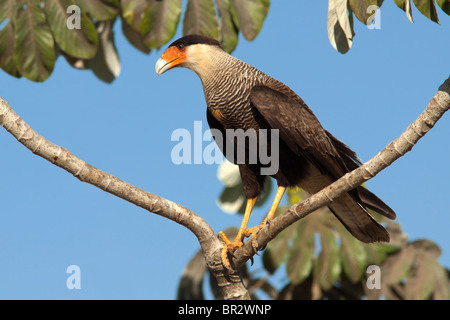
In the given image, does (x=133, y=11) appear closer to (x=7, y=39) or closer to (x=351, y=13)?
(x=7, y=39)

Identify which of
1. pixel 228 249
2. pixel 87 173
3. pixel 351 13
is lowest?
pixel 228 249

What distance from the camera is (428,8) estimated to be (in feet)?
9.96

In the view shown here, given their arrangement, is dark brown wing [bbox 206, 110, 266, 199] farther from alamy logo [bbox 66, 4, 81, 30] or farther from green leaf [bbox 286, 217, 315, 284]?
green leaf [bbox 286, 217, 315, 284]

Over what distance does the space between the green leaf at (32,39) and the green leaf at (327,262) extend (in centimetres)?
336

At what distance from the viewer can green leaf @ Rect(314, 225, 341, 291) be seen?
5945mm

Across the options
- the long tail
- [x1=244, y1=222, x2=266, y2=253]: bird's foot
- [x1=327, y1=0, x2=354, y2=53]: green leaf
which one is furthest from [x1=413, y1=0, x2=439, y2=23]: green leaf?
[x1=244, y1=222, x2=266, y2=253]: bird's foot

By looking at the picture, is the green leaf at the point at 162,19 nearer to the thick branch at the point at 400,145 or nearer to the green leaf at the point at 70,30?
the green leaf at the point at 70,30

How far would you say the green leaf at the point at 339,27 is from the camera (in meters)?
3.31

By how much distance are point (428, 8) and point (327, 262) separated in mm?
3462

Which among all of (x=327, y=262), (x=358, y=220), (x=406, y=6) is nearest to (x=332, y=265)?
(x=327, y=262)

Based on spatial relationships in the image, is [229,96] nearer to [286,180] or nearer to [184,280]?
[286,180]

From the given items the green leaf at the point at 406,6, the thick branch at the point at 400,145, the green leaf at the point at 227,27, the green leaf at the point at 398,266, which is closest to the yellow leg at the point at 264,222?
the thick branch at the point at 400,145
